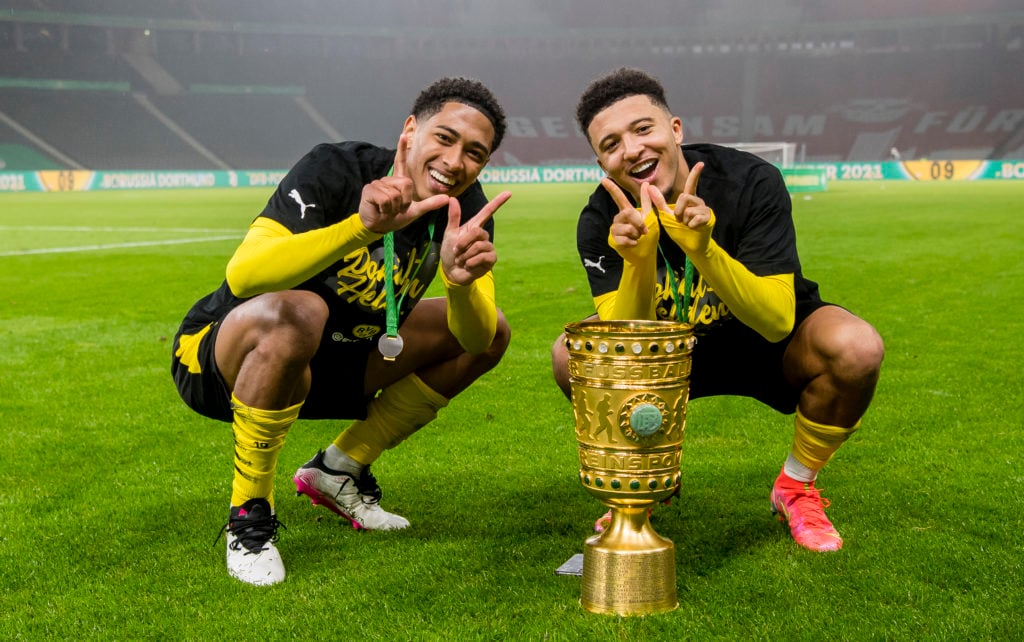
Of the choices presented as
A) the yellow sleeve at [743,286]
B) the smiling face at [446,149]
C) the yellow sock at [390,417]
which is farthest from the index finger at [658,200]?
the yellow sock at [390,417]

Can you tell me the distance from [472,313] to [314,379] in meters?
0.59

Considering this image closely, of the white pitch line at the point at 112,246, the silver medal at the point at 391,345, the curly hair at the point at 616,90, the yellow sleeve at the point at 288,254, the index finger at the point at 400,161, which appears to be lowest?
the white pitch line at the point at 112,246

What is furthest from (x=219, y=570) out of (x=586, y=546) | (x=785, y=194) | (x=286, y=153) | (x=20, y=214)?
(x=286, y=153)

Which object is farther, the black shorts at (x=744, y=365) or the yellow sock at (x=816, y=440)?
the black shorts at (x=744, y=365)

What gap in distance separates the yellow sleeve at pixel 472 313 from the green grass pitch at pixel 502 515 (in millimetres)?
559

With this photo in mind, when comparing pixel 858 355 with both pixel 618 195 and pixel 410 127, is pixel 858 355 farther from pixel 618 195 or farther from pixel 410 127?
pixel 410 127

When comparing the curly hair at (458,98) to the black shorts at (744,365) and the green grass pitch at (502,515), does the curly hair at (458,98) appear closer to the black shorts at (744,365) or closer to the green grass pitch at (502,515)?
the black shorts at (744,365)

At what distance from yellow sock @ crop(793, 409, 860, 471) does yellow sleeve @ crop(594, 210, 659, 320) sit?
56 cm

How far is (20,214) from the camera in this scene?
2058 centimetres

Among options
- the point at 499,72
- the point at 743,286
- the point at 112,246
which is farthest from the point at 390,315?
the point at 499,72

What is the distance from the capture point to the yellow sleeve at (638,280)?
2645mm

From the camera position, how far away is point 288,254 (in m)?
2.57

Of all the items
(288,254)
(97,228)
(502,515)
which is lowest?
(97,228)

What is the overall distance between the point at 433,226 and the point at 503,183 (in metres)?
37.2
